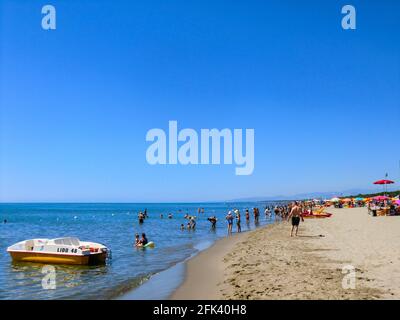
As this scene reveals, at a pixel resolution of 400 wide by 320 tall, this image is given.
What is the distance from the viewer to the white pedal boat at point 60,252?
1867 cm

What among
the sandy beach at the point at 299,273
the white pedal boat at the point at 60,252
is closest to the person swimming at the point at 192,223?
the white pedal boat at the point at 60,252

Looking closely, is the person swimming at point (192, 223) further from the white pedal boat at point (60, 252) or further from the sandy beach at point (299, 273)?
the sandy beach at point (299, 273)

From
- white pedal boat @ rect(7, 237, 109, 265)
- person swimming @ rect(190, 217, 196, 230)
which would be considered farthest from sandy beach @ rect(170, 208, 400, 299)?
person swimming @ rect(190, 217, 196, 230)

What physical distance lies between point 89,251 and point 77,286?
4666 mm

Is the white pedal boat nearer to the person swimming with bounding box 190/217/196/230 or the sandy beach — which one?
the sandy beach

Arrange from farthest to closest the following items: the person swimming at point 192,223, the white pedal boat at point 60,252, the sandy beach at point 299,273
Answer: the person swimming at point 192,223 < the white pedal boat at point 60,252 < the sandy beach at point 299,273

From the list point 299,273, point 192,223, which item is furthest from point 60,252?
point 192,223

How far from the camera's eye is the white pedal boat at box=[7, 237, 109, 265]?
18.7 metres

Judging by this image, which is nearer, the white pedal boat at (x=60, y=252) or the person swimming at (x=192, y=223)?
the white pedal boat at (x=60, y=252)

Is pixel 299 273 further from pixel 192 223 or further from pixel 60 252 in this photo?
pixel 192 223

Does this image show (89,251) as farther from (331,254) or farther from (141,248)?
(331,254)
